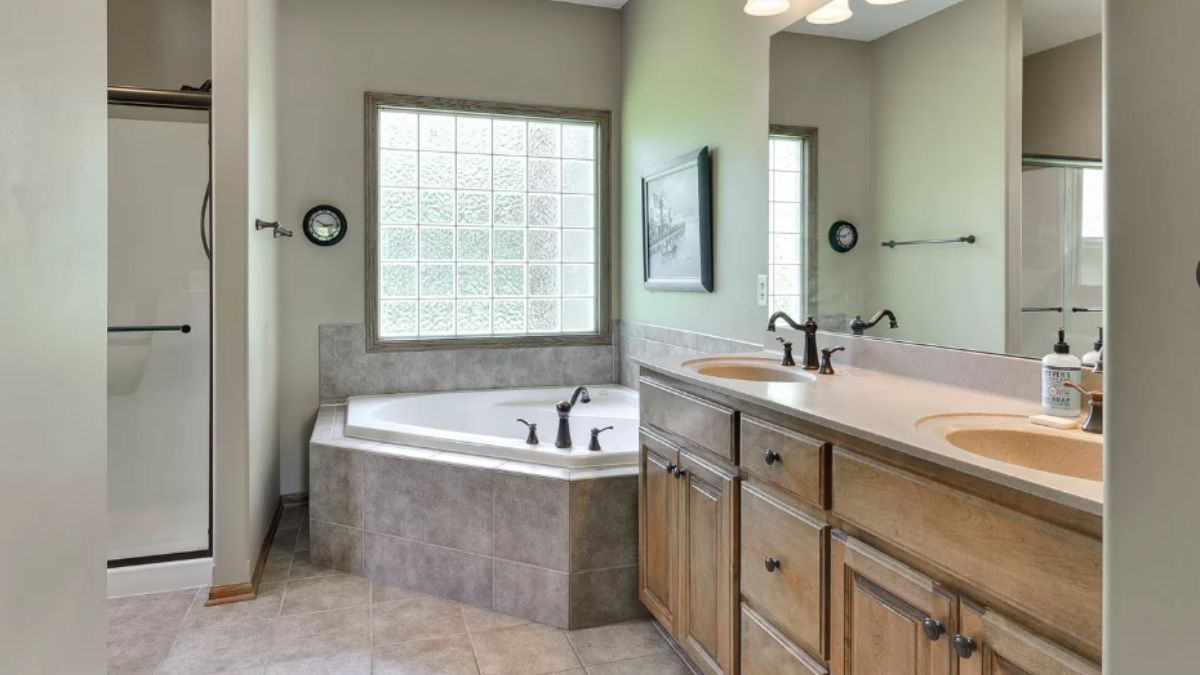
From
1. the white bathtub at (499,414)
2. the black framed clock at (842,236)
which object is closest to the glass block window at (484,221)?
the white bathtub at (499,414)

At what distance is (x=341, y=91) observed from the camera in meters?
3.70

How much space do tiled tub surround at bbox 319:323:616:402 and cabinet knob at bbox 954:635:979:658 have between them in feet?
10.2

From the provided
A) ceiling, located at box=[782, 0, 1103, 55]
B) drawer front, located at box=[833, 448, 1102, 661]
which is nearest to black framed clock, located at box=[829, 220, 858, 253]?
ceiling, located at box=[782, 0, 1103, 55]

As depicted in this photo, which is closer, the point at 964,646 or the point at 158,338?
the point at 964,646

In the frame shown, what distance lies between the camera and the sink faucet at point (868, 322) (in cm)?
214

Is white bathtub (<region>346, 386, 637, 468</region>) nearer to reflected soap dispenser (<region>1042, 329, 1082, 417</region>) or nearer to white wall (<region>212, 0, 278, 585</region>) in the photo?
white wall (<region>212, 0, 278, 585</region>)

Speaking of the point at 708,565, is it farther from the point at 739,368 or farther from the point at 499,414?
the point at 499,414

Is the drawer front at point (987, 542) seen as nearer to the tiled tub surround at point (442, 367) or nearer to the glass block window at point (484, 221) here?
the tiled tub surround at point (442, 367)

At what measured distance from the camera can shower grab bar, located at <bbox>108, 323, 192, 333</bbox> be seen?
298 cm

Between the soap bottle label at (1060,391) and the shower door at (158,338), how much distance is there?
9.61ft

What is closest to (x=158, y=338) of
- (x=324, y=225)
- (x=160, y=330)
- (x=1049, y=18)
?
(x=160, y=330)
